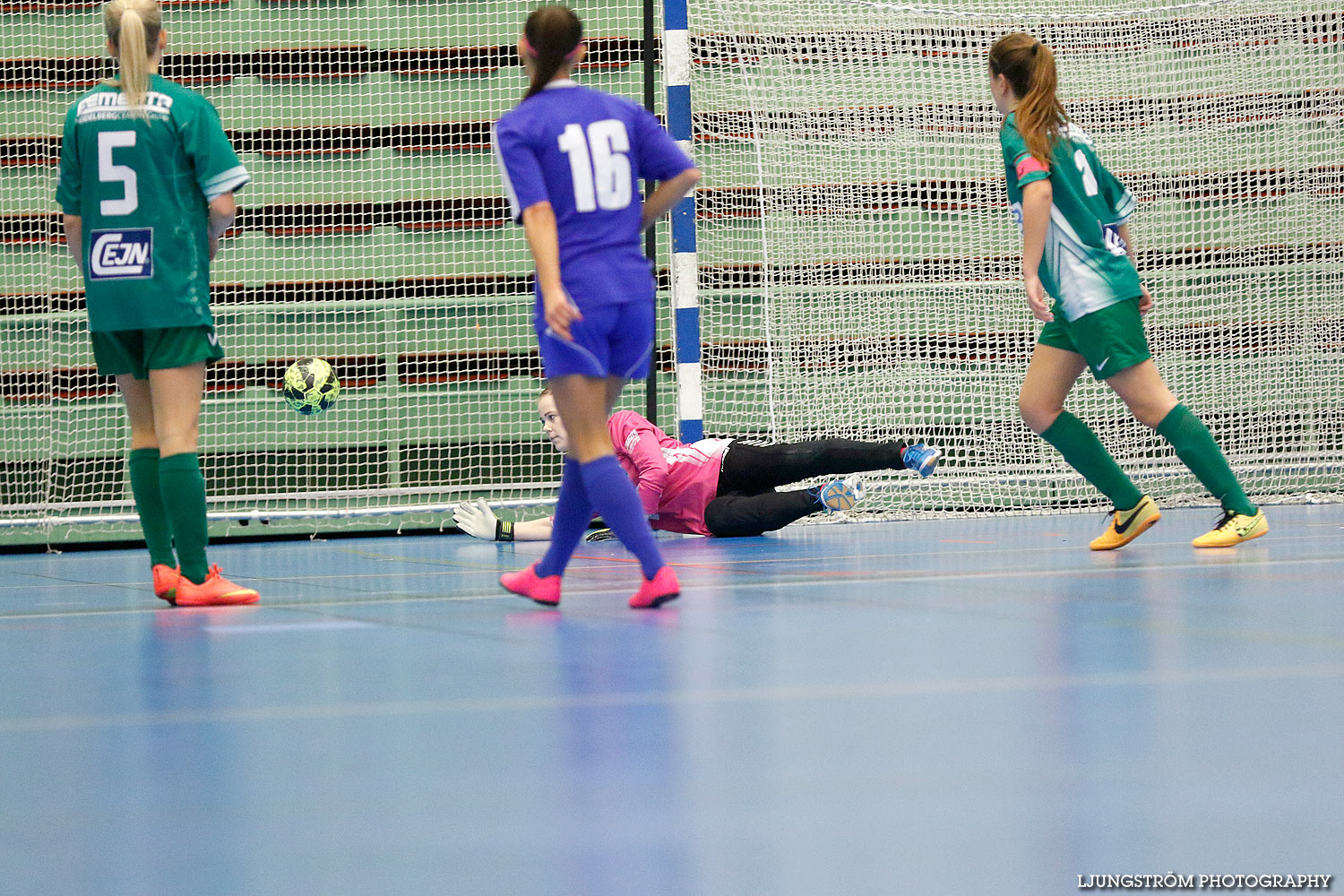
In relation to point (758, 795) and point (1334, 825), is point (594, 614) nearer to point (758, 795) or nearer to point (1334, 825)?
point (758, 795)

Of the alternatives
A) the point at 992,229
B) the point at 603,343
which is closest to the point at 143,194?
the point at 603,343

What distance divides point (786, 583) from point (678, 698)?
1930 mm

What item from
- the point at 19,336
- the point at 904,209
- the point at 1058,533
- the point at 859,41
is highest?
the point at 859,41

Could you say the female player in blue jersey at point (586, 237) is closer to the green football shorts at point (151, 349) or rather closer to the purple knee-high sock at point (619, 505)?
the purple knee-high sock at point (619, 505)

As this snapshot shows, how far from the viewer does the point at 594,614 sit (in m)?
3.48

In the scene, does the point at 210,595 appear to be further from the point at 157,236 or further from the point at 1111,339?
the point at 1111,339

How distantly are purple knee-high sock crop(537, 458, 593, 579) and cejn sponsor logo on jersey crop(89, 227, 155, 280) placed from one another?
1276 mm

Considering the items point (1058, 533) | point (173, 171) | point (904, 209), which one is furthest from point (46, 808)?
point (904, 209)

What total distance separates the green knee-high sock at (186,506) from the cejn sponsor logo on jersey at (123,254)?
0.51 metres

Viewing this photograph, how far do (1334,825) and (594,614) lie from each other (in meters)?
2.22

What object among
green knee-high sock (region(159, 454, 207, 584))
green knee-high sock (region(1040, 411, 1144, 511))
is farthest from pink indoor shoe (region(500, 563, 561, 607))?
green knee-high sock (region(1040, 411, 1144, 511))

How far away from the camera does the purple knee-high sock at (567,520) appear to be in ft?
11.9

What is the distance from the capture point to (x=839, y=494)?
6.11 meters

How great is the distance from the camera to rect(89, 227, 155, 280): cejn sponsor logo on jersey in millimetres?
3924
